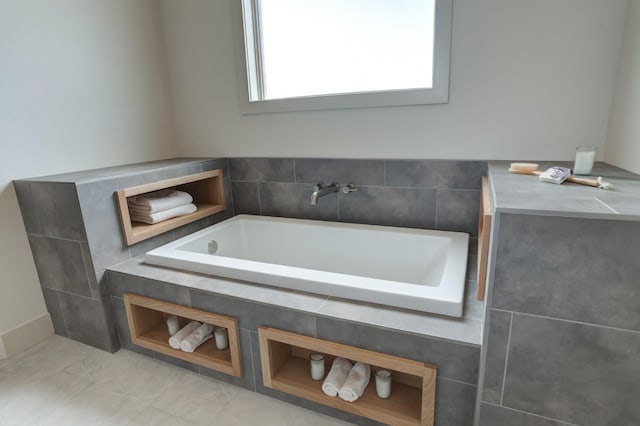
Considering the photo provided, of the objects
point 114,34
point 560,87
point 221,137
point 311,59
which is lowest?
point 221,137

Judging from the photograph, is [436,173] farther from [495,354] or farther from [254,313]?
[254,313]

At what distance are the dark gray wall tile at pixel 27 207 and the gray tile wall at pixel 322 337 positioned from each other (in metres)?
0.49

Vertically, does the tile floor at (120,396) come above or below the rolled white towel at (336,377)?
below

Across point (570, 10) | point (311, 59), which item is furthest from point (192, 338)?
point (570, 10)

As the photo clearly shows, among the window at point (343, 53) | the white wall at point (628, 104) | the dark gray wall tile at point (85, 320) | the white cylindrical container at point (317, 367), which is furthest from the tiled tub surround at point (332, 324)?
the window at point (343, 53)

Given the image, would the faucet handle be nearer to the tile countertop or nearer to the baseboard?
the tile countertop

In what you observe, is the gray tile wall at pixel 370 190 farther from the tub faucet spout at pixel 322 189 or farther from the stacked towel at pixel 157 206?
the stacked towel at pixel 157 206

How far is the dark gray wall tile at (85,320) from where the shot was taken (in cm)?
172

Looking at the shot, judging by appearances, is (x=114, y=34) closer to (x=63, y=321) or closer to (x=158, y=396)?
(x=63, y=321)

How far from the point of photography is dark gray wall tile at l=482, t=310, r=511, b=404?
945mm

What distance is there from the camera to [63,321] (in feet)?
6.13

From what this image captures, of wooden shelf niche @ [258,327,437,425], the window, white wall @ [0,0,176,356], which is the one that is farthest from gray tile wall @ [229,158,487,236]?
wooden shelf niche @ [258,327,437,425]

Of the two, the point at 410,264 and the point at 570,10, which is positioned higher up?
the point at 570,10

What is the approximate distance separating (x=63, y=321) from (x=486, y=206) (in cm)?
221
